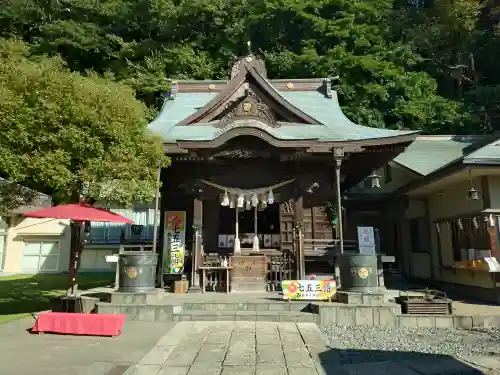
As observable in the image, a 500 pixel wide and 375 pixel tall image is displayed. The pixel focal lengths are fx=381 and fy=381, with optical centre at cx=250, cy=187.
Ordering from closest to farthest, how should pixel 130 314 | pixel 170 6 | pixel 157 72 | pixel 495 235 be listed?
pixel 130 314 → pixel 495 235 → pixel 157 72 → pixel 170 6

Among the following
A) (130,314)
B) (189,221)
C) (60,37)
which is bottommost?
(130,314)

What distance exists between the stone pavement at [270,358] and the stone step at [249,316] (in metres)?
1.04

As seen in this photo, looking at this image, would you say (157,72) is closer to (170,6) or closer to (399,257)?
(170,6)

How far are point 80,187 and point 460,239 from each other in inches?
475

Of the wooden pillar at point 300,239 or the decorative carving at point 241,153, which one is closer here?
the wooden pillar at point 300,239

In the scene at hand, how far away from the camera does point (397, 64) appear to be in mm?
30703

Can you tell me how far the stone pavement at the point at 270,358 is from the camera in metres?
5.28

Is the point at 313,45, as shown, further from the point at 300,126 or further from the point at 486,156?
the point at 486,156

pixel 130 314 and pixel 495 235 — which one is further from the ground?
pixel 495 235

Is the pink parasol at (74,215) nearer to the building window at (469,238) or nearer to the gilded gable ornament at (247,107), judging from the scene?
the gilded gable ornament at (247,107)

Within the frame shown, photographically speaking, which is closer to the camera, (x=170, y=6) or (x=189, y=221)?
(x=189, y=221)

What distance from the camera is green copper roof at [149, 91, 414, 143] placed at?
13359mm

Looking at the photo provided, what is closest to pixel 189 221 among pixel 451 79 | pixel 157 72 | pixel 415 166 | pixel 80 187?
pixel 80 187

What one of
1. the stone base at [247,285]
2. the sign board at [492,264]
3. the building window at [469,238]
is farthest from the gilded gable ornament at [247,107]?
the sign board at [492,264]
